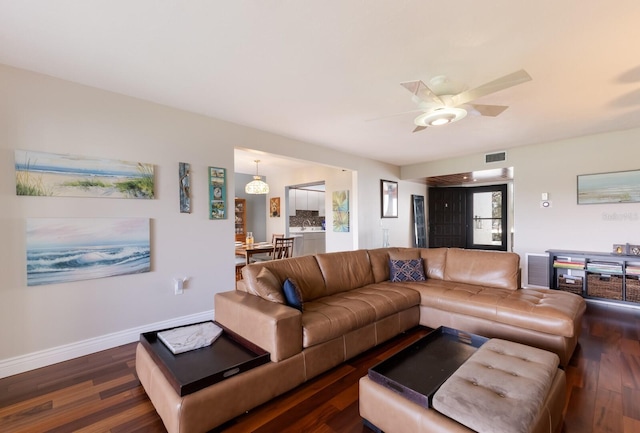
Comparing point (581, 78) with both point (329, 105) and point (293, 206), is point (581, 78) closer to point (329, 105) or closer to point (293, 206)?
point (329, 105)

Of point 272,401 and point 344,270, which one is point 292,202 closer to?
point 344,270

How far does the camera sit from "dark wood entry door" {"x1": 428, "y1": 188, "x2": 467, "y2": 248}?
7703mm

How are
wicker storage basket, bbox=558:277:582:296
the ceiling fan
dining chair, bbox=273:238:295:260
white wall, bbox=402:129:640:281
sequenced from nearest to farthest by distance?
the ceiling fan → white wall, bbox=402:129:640:281 → wicker storage basket, bbox=558:277:582:296 → dining chair, bbox=273:238:295:260

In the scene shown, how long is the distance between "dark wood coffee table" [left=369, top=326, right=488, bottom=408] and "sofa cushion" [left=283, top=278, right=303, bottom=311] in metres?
0.82

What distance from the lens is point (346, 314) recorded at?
7.94 feet

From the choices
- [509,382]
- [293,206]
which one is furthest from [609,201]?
[293,206]

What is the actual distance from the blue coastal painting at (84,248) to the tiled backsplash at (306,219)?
4545mm

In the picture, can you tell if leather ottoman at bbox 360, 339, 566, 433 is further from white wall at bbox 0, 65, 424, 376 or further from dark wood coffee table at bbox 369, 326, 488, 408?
white wall at bbox 0, 65, 424, 376

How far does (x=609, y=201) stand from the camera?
4113mm

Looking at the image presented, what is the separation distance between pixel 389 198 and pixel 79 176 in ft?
17.6

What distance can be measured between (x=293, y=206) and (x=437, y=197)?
3941 millimetres

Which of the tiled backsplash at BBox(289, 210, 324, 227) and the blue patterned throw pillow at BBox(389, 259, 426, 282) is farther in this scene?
the tiled backsplash at BBox(289, 210, 324, 227)

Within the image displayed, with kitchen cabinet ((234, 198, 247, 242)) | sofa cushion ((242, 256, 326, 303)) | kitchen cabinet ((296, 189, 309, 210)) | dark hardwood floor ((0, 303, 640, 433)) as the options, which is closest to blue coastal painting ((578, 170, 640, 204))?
A: dark hardwood floor ((0, 303, 640, 433))

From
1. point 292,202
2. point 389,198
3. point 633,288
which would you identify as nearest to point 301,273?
point 389,198
